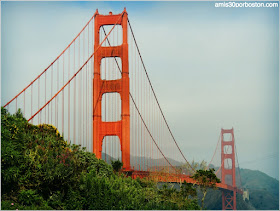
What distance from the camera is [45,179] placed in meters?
21.4

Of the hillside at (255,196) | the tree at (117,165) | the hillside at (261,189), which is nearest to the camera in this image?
the tree at (117,165)

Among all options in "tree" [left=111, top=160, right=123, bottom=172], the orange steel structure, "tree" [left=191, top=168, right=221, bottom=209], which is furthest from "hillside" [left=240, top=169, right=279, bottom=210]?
"tree" [left=111, top=160, right=123, bottom=172]

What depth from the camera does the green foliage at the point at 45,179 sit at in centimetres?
2064

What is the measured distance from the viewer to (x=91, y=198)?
75.2ft

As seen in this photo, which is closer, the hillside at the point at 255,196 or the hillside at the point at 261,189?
the hillside at the point at 255,196

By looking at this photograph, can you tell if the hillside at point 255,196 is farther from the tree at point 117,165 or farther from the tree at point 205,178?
the tree at point 205,178

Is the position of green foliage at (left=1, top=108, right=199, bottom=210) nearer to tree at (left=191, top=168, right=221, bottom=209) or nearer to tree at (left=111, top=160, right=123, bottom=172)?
tree at (left=191, top=168, right=221, bottom=209)

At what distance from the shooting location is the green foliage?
67.7 ft

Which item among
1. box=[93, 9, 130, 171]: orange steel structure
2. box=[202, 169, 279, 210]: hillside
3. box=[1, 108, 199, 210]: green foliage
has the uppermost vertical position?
box=[93, 9, 130, 171]: orange steel structure

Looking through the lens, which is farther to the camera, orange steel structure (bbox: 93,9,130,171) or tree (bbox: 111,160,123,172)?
orange steel structure (bbox: 93,9,130,171)

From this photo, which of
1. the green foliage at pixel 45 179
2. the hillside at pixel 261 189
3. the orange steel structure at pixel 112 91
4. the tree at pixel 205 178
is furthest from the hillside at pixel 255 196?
the green foliage at pixel 45 179

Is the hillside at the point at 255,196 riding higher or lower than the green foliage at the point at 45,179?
lower

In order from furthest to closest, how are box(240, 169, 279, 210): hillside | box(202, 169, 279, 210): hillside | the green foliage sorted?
1. box(240, 169, 279, 210): hillside
2. box(202, 169, 279, 210): hillside
3. the green foliage

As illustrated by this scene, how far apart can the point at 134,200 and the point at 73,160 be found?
4.19m
